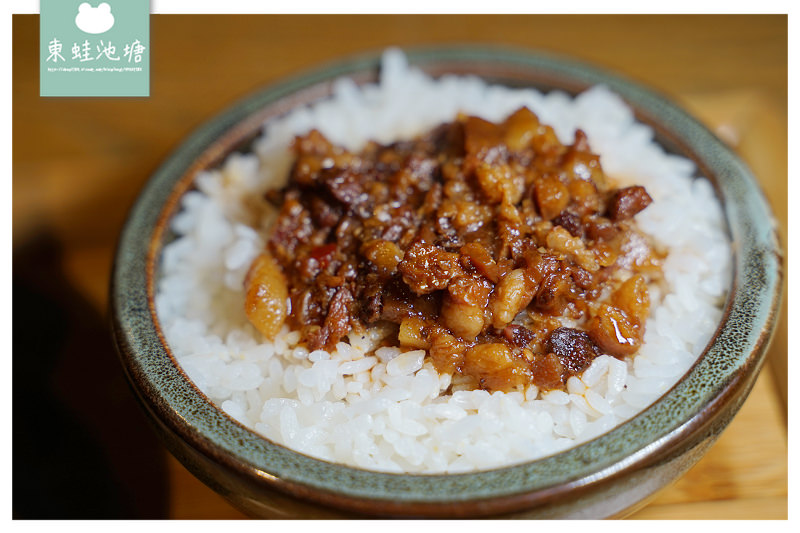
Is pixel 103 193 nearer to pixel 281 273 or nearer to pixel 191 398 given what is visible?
pixel 281 273

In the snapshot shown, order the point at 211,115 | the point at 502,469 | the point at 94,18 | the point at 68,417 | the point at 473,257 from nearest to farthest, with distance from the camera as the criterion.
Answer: the point at 502,469 < the point at 473,257 < the point at 94,18 < the point at 68,417 < the point at 211,115

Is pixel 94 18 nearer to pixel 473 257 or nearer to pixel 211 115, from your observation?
pixel 211 115

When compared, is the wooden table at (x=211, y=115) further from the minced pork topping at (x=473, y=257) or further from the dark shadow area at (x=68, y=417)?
the minced pork topping at (x=473, y=257)

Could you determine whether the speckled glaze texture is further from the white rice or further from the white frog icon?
the white frog icon

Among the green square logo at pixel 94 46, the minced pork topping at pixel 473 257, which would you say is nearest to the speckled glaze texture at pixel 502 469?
the minced pork topping at pixel 473 257

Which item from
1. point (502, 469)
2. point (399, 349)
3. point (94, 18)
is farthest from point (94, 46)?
point (502, 469)

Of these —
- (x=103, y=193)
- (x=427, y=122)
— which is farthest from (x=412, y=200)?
(x=103, y=193)
